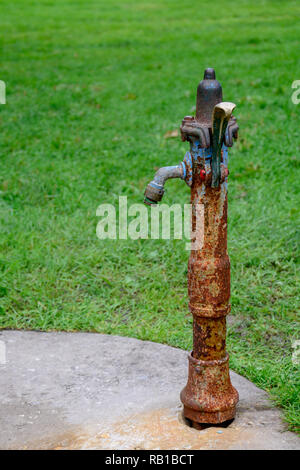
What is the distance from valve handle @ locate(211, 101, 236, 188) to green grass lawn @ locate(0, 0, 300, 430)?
3.10 feet

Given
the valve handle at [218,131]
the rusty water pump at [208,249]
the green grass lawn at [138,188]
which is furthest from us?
the green grass lawn at [138,188]

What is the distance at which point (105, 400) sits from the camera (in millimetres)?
2668

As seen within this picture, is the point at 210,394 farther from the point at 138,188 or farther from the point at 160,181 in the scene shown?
the point at 138,188

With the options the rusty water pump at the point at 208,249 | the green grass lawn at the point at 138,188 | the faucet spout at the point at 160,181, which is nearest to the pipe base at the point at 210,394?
the rusty water pump at the point at 208,249

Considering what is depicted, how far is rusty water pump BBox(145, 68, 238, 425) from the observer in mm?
2223

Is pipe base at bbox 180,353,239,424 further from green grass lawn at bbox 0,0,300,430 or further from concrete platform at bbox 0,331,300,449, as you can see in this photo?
green grass lawn at bbox 0,0,300,430

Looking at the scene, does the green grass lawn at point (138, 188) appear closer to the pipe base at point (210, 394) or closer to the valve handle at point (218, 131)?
the pipe base at point (210, 394)

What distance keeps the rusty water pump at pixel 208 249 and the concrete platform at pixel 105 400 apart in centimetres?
12

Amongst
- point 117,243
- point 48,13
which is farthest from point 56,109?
point 48,13

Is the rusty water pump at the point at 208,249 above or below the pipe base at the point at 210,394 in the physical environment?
above

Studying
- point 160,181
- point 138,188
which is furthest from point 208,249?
point 138,188

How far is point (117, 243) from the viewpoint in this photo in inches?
163

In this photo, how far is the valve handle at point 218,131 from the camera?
2074 millimetres
